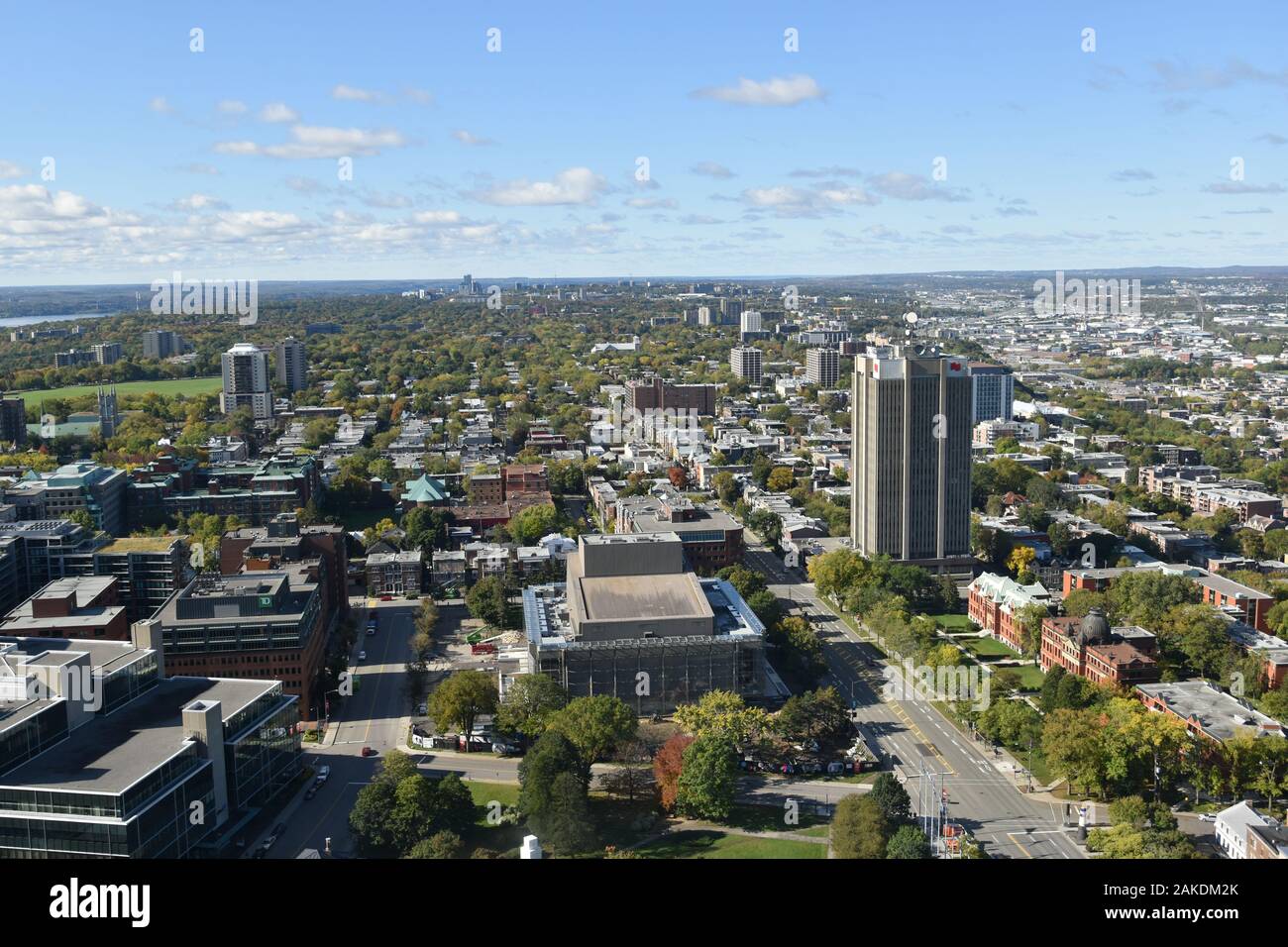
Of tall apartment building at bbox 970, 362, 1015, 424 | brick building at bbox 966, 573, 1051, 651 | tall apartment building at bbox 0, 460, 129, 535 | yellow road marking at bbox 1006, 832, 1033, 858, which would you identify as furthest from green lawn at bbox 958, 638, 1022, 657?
tall apartment building at bbox 970, 362, 1015, 424

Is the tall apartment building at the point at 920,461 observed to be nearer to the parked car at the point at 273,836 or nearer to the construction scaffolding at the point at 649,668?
Answer: the construction scaffolding at the point at 649,668

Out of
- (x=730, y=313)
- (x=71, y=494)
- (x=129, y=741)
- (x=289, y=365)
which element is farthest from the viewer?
(x=730, y=313)

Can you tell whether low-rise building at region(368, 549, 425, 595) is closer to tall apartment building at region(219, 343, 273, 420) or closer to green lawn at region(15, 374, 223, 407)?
tall apartment building at region(219, 343, 273, 420)

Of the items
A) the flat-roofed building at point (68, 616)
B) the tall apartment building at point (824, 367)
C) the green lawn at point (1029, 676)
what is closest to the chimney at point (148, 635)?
the flat-roofed building at point (68, 616)

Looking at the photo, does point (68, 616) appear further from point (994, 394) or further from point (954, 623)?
point (994, 394)

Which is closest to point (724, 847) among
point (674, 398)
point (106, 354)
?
point (674, 398)

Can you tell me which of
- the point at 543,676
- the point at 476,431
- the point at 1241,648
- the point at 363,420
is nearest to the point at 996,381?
the point at 476,431
